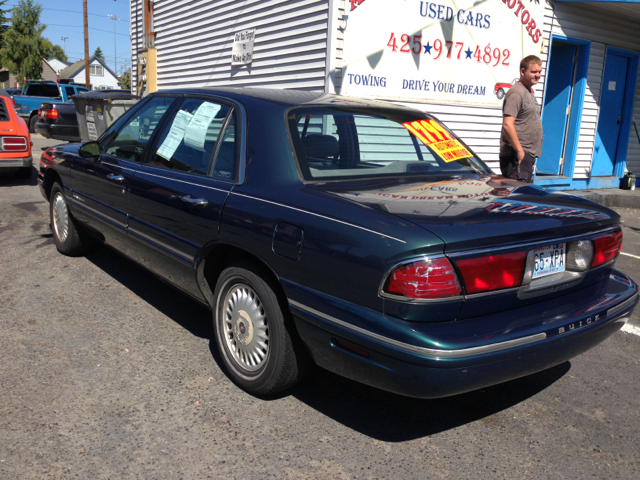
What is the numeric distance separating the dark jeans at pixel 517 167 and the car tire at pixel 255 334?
379 cm

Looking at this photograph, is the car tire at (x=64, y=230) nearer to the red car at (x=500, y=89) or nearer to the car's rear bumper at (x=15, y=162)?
the car's rear bumper at (x=15, y=162)

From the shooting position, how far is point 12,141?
963 centimetres

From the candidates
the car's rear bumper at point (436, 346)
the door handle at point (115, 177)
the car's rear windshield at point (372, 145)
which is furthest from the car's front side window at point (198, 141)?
the car's rear bumper at point (436, 346)

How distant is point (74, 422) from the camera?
2.69m

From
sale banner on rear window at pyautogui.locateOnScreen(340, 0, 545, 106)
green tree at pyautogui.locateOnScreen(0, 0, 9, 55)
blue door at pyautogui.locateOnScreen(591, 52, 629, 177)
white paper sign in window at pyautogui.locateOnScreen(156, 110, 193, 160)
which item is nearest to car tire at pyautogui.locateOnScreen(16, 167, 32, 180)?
sale banner on rear window at pyautogui.locateOnScreen(340, 0, 545, 106)

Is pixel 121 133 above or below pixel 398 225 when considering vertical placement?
above

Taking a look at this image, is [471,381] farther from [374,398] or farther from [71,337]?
[71,337]

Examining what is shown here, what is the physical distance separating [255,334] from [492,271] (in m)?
1.23

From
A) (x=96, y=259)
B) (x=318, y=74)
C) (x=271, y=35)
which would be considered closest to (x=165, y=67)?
(x=271, y=35)

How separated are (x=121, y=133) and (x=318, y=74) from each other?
4383 millimetres

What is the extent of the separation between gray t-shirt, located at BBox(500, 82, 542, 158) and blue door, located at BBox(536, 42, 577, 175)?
538 centimetres

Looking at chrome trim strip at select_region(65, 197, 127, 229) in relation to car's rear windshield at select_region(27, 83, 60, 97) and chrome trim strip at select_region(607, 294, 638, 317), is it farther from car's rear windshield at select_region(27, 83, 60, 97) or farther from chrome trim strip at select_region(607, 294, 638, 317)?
car's rear windshield at select_region(27, 83, 60, 97)

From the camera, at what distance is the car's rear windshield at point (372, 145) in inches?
120

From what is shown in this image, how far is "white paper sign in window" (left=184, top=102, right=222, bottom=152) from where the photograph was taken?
344 centimetres
